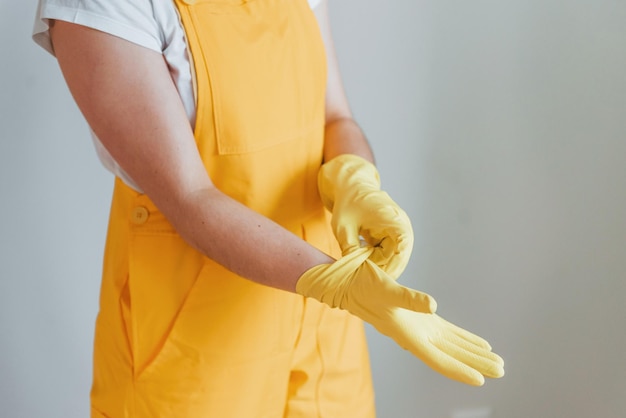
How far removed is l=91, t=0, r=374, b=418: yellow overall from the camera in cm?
Answer: 90

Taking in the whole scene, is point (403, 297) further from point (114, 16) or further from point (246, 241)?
point (114, 16)

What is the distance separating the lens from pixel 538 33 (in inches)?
53.7

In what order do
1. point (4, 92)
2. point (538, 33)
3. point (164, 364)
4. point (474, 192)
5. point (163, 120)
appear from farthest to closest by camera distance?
point (474, 192)
point (538, 33)
point (4, 92)
point (164, 364)
point (163, 120)

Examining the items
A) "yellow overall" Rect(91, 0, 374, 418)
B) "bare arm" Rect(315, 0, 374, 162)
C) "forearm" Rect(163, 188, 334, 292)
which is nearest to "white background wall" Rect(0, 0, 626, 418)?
"bare arm" Rect(315, 0, 374, 162)

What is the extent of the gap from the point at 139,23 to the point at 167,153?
149 mm

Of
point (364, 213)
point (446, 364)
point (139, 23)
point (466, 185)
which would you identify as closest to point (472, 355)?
point (446, 364)

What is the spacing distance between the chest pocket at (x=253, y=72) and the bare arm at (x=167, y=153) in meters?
0.06

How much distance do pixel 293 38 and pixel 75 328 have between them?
29.6 inches

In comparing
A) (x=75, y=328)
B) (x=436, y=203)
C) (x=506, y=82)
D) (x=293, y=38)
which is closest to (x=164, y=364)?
(x=293, y=38)

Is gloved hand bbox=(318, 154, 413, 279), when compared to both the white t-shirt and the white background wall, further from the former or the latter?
the white background wall

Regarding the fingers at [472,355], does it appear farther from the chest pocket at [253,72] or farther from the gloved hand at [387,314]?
the chest pocket at [253,72]

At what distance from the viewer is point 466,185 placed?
1.47 metres

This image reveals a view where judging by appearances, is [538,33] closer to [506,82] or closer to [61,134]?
[506,82]

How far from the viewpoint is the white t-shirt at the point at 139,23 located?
0.83 m
